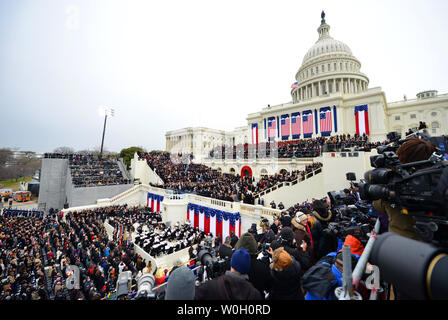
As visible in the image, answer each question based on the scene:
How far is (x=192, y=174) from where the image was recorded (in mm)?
27188

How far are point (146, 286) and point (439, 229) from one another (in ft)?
10.3

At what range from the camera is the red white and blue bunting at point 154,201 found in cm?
2112

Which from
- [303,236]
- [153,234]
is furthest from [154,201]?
[303,236]

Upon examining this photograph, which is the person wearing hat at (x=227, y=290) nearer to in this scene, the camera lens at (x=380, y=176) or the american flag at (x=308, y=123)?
the camera lens at (x=380, y=176)

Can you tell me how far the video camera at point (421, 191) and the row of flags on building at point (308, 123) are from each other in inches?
1369

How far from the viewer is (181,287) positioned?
1922 millimetres

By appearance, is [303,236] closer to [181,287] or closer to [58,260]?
[181,287]

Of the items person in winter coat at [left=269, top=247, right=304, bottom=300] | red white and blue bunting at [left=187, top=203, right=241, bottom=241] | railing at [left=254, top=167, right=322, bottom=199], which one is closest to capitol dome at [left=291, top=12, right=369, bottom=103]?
railing at [left=254, top=167, right=322, bottom=199]

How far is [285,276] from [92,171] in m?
34.6

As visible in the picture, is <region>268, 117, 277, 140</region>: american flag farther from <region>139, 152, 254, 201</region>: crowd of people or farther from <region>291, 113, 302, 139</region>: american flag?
<region>139, 152, 254, 201</region>: crowd of people

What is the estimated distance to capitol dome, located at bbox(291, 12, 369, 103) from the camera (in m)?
44.1

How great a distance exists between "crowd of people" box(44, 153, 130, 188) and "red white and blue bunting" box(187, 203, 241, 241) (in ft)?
58.7
